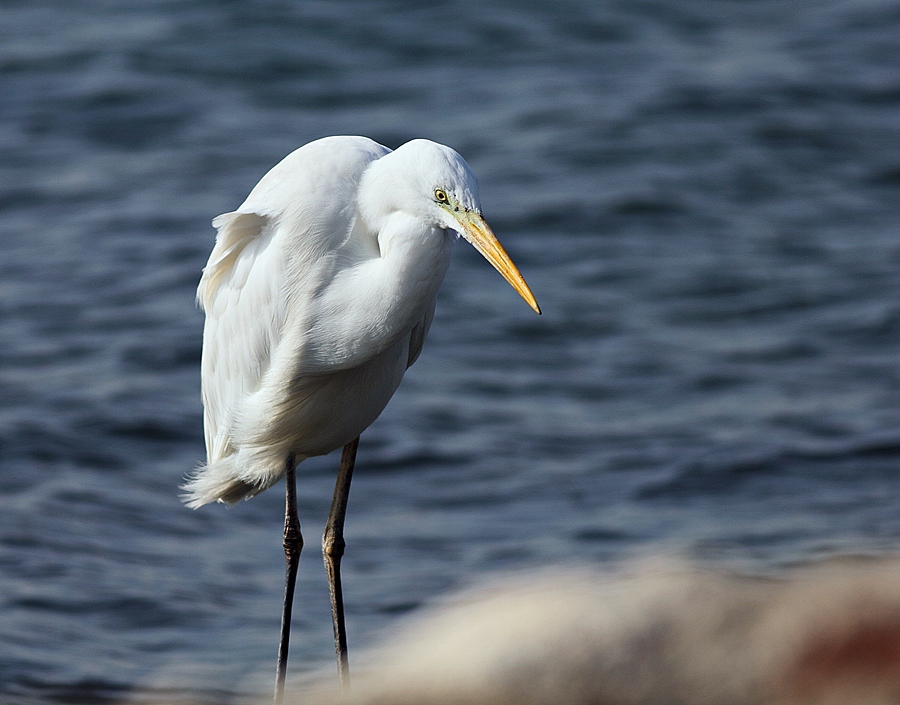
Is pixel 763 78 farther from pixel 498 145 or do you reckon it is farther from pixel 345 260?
pixel 345 260

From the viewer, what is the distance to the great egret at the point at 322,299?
3527 millimetres

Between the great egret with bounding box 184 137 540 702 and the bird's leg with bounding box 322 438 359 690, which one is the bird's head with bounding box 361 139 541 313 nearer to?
the great egret with bounding box 184 137 540 702

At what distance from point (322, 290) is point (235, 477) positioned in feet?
3.75

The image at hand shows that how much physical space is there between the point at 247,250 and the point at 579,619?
2.18 m

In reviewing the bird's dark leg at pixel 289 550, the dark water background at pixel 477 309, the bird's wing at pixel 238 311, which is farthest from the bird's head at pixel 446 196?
the dark water background at pixel 477 309

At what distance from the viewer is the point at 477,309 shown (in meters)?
9.47

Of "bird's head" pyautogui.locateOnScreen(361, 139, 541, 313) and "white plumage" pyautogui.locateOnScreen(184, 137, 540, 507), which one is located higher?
"bird's head" pyautogui.locateOnScreen(361, 139, 541, 313)

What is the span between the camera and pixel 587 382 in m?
8.59

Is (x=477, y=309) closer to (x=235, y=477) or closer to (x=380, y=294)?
(x=235, y=477)

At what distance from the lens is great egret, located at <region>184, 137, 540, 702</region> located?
3527 mm

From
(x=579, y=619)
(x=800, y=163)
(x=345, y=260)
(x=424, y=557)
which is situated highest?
(x=345, y=260)

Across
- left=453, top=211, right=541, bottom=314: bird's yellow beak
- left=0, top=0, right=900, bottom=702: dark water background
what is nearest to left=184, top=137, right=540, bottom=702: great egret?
left=453, top=211, right=541, bottom=314: bird's yellow beak

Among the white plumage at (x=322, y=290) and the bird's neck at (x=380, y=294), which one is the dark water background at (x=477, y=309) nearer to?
the white plumage at (x=322, y=290)

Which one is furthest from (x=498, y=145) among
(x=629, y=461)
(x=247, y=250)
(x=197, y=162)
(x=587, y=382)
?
(x=247, y=250)
